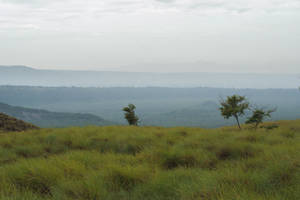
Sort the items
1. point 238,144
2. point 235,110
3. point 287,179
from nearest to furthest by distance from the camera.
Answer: point 287,179 → point 238,144 → point 235,110

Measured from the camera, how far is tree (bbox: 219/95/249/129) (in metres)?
20.9

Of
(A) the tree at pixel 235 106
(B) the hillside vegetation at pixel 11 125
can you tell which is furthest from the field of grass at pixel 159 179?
(B) the hillside vegetation at pixel 11 125

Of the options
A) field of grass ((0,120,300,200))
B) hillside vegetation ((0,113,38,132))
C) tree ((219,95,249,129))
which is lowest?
hillside vegetation ((0,113,38,132))

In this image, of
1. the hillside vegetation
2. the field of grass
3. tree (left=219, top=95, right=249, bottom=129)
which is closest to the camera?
the field of grass

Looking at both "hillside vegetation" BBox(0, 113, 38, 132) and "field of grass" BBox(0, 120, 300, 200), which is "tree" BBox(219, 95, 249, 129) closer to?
"field of grass" BBox(0, 120, 300, 200)

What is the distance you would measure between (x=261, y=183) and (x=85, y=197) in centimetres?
315

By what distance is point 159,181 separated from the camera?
487 cm

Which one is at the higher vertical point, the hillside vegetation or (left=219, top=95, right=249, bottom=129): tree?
(left=219, top=95, right=249, bottom=129): tree

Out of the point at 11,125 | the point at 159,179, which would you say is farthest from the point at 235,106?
the point at 11,125

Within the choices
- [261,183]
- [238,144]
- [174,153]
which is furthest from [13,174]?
[238,144]

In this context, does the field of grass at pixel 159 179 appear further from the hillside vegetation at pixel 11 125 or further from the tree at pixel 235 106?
the hillside vegetation at pixel 11 125

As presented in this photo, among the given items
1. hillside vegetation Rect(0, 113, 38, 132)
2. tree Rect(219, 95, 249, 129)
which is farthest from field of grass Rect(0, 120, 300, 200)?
hillside vegetation Rect(0, 113, 38, 132)

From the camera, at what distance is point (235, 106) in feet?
70.6

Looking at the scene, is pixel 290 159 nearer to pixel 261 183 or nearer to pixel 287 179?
pixel 287 179
